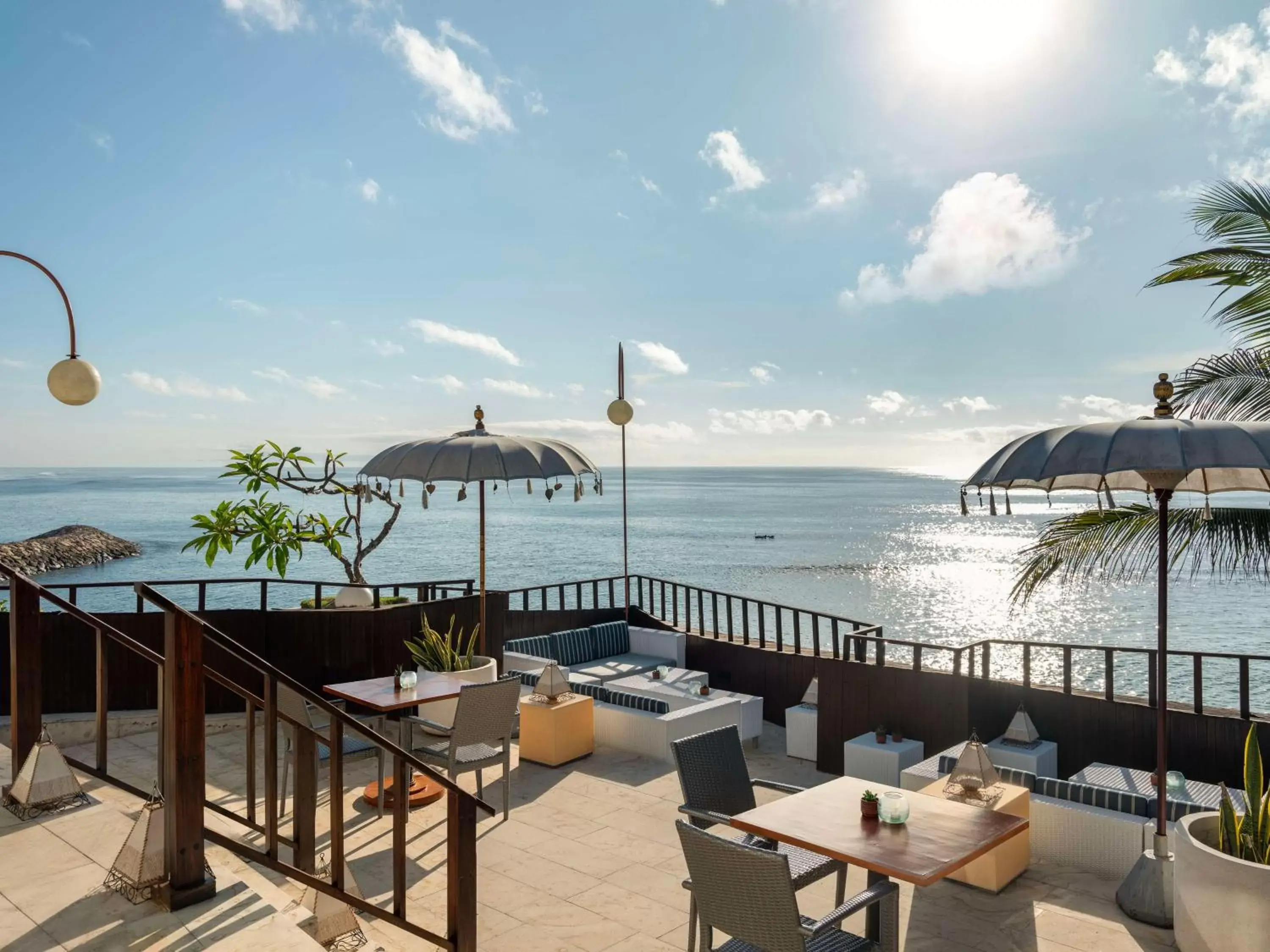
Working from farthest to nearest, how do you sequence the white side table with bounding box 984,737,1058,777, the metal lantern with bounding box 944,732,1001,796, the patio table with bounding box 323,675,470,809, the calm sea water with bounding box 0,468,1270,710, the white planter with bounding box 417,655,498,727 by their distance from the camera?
the calm sea water with bounding box 0,468,1270,710 → the white planter with bounding box 417,655,498,727 → the white side table with bounding box 984,737,1058,777 → the patio table with bounding box 323,675,470,809 → the metal lantern with bounding box 944,732,1001,796

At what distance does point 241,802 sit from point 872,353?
39328 millimetres

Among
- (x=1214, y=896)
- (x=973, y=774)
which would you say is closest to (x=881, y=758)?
(x=973, y=774)

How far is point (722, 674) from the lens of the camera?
893 centimetres

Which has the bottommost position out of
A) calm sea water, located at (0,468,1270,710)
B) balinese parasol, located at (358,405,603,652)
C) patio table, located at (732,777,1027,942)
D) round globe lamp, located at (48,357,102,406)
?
calm sea water, located at (0,468,1270,710)

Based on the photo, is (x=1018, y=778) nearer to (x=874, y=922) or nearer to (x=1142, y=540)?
(x=874, y=922)

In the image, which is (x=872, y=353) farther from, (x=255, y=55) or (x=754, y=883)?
(x=754, y=883)

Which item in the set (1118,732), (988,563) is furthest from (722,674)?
(988,563)

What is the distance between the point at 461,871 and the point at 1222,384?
669 cm

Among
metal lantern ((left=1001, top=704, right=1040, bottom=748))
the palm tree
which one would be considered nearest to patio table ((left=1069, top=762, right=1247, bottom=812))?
metal lantern ((left=1001, top=704, right=1040, bottom=748))

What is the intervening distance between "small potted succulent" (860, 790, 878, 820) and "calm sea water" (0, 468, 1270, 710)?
11.3ft

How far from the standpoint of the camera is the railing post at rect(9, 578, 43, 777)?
383 centimetres

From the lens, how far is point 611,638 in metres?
9.47

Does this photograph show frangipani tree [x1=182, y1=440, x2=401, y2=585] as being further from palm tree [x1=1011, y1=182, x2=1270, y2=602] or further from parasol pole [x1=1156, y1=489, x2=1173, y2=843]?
parasol pole [x1=1156, y1=489, x2=1173, y2=843]

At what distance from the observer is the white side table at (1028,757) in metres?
6.05
